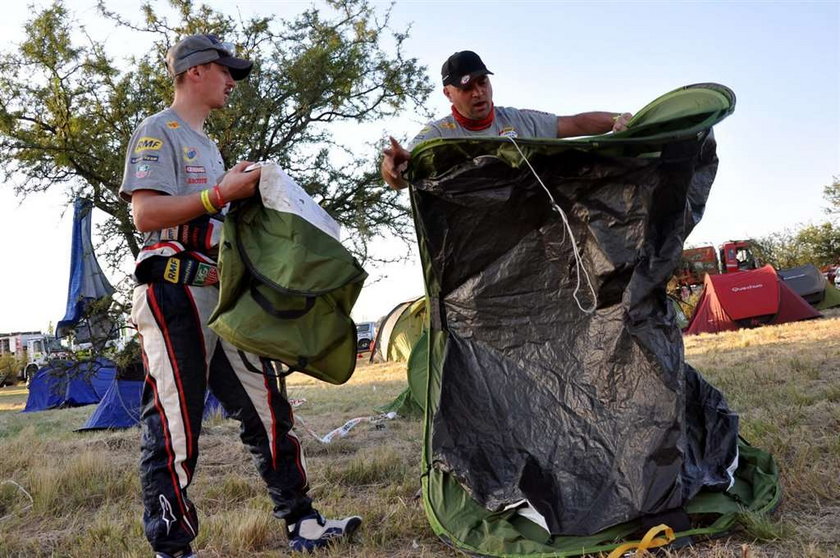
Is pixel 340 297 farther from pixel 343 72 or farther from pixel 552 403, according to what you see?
pixel 343 72

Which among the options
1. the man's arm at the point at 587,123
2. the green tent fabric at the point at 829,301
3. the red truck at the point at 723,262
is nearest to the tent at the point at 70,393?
the man's arm at the point at 587,123

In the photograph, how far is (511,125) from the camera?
3320mm

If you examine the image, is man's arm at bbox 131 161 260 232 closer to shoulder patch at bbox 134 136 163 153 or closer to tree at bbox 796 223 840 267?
shoulder patch at bbox 134 136 163 153

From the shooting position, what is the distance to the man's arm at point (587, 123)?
124 inches

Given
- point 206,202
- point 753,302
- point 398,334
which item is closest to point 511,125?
point 206,202

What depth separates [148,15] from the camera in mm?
6438

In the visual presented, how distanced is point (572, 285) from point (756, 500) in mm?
1042

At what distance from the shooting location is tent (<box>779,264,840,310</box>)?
14.4 m

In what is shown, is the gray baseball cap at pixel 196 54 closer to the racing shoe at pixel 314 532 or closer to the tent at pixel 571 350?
the tent at pixel 571 350

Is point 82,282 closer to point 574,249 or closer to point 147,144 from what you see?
point 147,144

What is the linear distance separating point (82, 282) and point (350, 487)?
172 inches

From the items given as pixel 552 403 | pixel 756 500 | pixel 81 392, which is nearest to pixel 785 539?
pixel 756 500

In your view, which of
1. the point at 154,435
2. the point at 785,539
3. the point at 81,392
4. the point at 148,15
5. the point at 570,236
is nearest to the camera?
the point at 785,539

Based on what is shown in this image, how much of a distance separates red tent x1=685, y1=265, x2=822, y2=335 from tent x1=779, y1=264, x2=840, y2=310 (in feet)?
4.43
